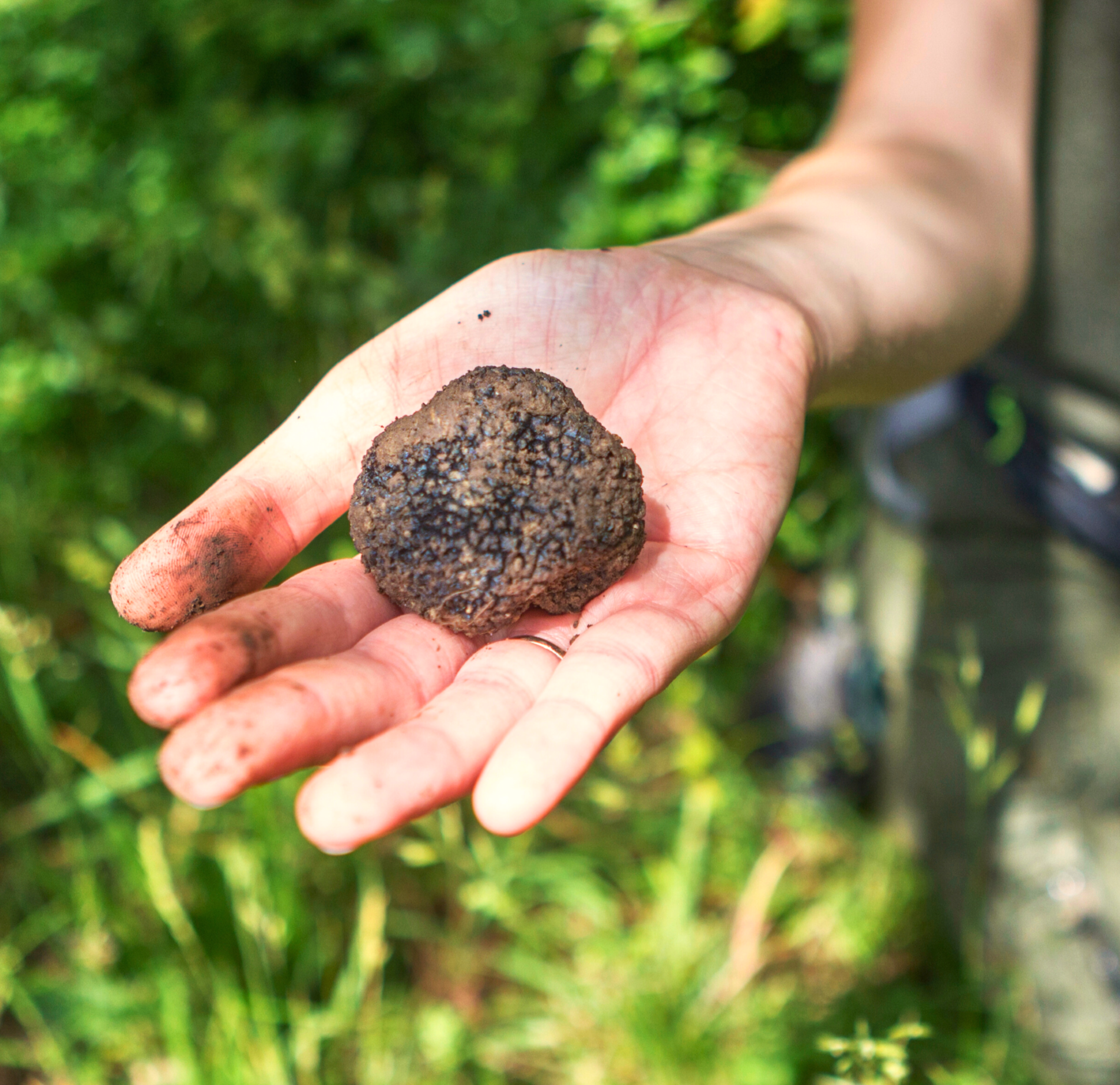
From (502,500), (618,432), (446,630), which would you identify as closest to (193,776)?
(446,630)

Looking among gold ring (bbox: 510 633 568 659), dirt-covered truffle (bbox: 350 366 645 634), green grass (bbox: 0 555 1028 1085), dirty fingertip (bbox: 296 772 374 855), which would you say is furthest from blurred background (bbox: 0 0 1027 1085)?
dirty fingertip (bbox: 296 772 374 855)

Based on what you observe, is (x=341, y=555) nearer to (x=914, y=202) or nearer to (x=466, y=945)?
(x=466, y=945)

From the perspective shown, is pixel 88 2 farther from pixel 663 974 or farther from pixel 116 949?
pixel 663 974

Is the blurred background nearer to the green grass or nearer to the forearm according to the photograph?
the green grass

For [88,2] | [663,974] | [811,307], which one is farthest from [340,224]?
[663,974]

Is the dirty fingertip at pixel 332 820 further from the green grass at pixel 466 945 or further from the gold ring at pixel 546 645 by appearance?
the green grass at pixel 466 945
